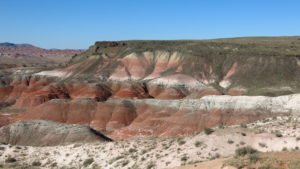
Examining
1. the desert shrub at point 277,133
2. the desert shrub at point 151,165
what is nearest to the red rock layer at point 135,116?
the desert shrub at point 277,133

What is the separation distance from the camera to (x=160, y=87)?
90312 mm

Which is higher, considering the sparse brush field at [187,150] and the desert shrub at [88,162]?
the sparse brush field at [187,150]

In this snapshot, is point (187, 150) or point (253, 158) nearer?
point (253, 158)

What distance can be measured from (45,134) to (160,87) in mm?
50493

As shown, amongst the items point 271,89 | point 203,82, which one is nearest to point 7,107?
point 203,82

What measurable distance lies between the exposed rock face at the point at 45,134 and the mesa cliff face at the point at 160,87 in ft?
51.8

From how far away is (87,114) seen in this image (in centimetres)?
6831

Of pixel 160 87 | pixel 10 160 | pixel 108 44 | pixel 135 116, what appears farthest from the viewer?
pixel 108 44

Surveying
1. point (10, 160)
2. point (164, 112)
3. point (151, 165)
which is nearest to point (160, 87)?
point (164, 112)

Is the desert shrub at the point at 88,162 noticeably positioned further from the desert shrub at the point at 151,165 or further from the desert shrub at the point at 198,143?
the desert shrub at the point at 198,143

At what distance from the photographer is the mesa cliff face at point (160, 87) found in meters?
56.8

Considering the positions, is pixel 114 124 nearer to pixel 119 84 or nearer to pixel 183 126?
pixel 183 126

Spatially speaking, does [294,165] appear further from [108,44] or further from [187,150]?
[108,44]

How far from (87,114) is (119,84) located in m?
27.8
